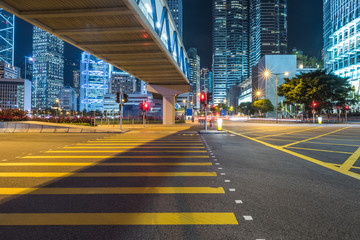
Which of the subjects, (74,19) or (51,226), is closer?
(51,226)

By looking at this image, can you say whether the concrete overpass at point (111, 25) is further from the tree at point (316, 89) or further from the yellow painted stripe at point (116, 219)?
the tree at point (316, 89)

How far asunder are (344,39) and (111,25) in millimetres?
94473

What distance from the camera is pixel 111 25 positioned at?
15484 millimetres

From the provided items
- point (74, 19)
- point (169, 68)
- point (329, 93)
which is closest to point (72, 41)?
point (74, 19)

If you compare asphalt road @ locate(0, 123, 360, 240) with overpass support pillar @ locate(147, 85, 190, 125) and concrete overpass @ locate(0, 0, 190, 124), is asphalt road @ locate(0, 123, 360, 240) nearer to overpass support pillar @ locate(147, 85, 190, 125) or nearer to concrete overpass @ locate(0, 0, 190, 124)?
concrete overpass @ locate(0, 0, 190, 124)

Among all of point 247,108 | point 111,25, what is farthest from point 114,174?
point 247,108

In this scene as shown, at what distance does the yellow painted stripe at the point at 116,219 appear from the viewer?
3.39m

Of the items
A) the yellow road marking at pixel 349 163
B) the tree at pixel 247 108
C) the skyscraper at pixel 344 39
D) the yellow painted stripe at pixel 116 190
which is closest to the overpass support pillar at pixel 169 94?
the yellow road marking at pixel 349 163

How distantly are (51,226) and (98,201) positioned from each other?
3.37ft

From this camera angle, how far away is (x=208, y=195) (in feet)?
15.0

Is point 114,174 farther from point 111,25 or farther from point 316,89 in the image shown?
point 316,89

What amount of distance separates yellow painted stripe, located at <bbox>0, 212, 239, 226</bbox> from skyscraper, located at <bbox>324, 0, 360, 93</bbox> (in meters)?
85.7

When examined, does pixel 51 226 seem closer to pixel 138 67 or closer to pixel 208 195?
pixel 208 195

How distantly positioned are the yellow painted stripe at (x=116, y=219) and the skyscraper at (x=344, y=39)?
85.7 meters
